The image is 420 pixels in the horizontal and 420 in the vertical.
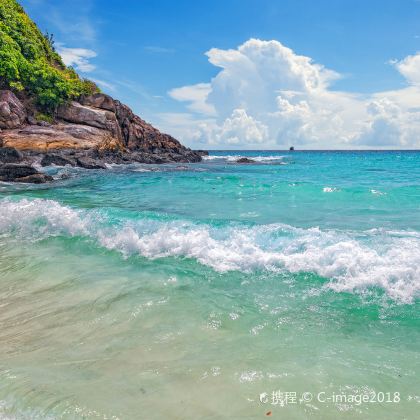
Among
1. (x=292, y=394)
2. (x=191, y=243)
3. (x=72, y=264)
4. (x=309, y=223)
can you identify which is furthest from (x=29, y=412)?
(x=309, y=223)

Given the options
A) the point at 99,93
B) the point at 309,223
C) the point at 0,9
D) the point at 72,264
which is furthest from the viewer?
the point at 99,93

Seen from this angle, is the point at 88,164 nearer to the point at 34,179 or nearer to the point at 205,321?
the point at 34,179

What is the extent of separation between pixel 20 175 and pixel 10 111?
17.7 m

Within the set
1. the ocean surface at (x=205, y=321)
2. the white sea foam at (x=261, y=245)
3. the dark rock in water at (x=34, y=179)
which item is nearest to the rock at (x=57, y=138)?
the dark rock in water at (x=34, y=179)

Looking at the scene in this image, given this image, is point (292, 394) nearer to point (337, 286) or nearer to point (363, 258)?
point (337, 286)

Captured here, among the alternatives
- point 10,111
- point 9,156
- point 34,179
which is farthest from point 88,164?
point 10,111

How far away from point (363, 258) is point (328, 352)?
298 centimetres

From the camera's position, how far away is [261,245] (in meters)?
7.93

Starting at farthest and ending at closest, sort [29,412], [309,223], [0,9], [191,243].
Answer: [0,9] < [309,223] < [191,243] < [29,412]

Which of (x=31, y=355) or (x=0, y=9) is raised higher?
(x=0, y=9)

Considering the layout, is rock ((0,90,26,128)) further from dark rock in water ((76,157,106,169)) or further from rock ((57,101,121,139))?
dark rock in water ((76,157,106,169))

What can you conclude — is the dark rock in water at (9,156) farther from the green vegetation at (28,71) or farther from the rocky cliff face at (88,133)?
the green vegetation at (28,71)

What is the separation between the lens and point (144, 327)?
4.57 m

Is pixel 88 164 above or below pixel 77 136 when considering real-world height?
below
